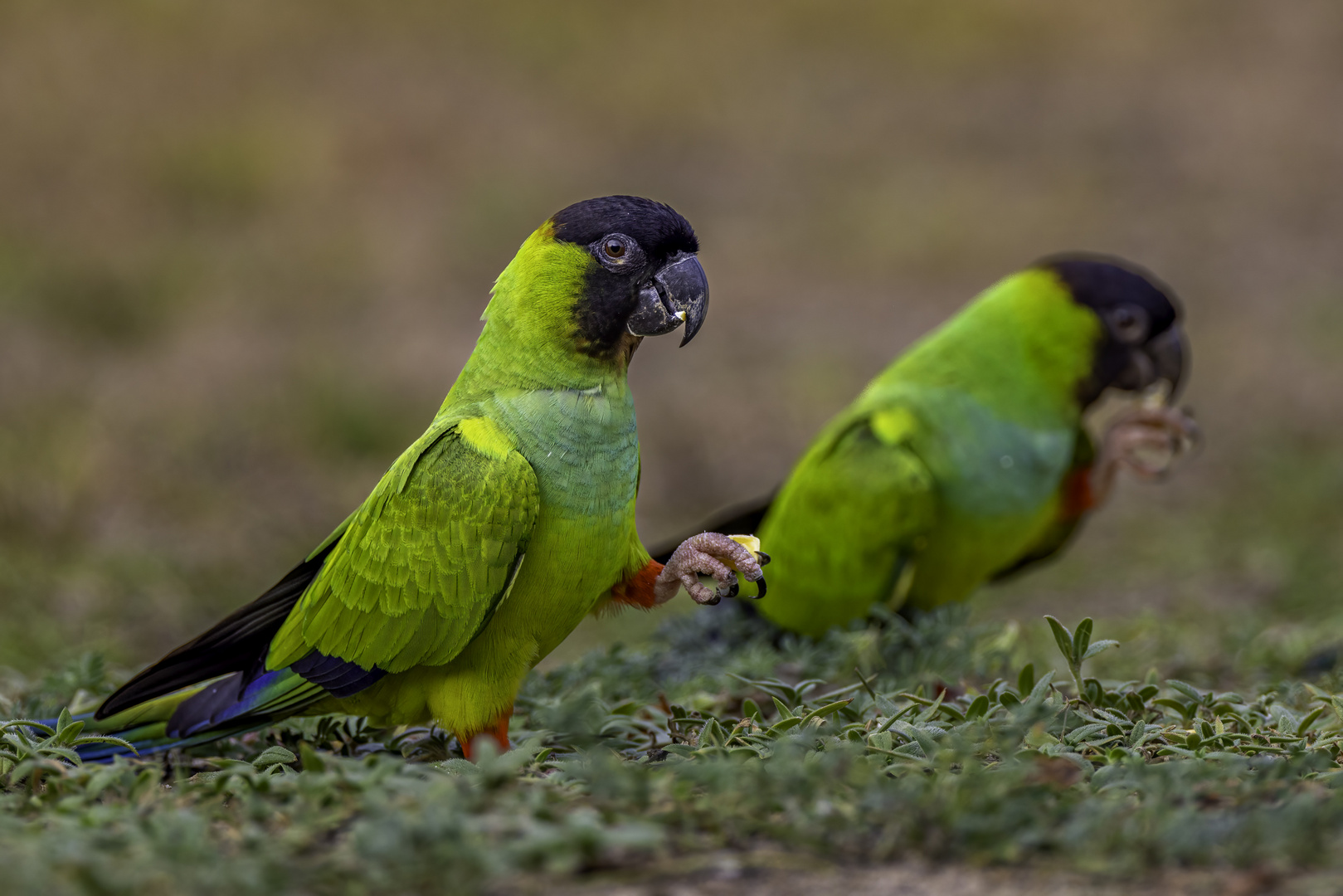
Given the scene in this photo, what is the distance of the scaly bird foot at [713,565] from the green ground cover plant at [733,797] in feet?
0.96

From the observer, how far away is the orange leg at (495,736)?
108 inches

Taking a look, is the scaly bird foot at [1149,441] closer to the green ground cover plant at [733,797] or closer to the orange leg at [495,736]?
the green ground cover plant at [733,797]

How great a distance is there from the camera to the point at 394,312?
10.4m

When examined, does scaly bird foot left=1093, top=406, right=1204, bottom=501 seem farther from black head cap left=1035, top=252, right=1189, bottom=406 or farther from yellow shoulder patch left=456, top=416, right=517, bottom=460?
yellow shoulder patch left=456, top=416, right=517, bottom=460

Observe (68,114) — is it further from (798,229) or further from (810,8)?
(810,8)

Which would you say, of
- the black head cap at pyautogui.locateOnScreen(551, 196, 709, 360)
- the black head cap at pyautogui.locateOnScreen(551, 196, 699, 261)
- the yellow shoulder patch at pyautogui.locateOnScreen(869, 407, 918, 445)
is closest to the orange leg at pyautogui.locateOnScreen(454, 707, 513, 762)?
the black head cap at pyautogui.locateOnScreen(551, 196, 709, 360)

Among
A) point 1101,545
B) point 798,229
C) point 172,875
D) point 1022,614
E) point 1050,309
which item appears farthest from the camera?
point 798,229

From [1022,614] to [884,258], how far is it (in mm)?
6333

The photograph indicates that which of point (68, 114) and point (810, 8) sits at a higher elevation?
point (810, 8)

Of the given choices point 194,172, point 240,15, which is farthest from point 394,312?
point 240,15

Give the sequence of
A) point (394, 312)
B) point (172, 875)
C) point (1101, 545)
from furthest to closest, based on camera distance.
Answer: point (394, 312) < point (1101, 545) < point (172, 875)

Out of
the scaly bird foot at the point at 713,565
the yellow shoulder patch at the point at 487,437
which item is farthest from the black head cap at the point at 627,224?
the scaly bird foot at the point at 713,565

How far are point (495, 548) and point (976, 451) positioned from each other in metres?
2.29

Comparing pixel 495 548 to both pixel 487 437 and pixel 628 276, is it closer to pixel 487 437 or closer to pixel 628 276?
pixel 487 437
